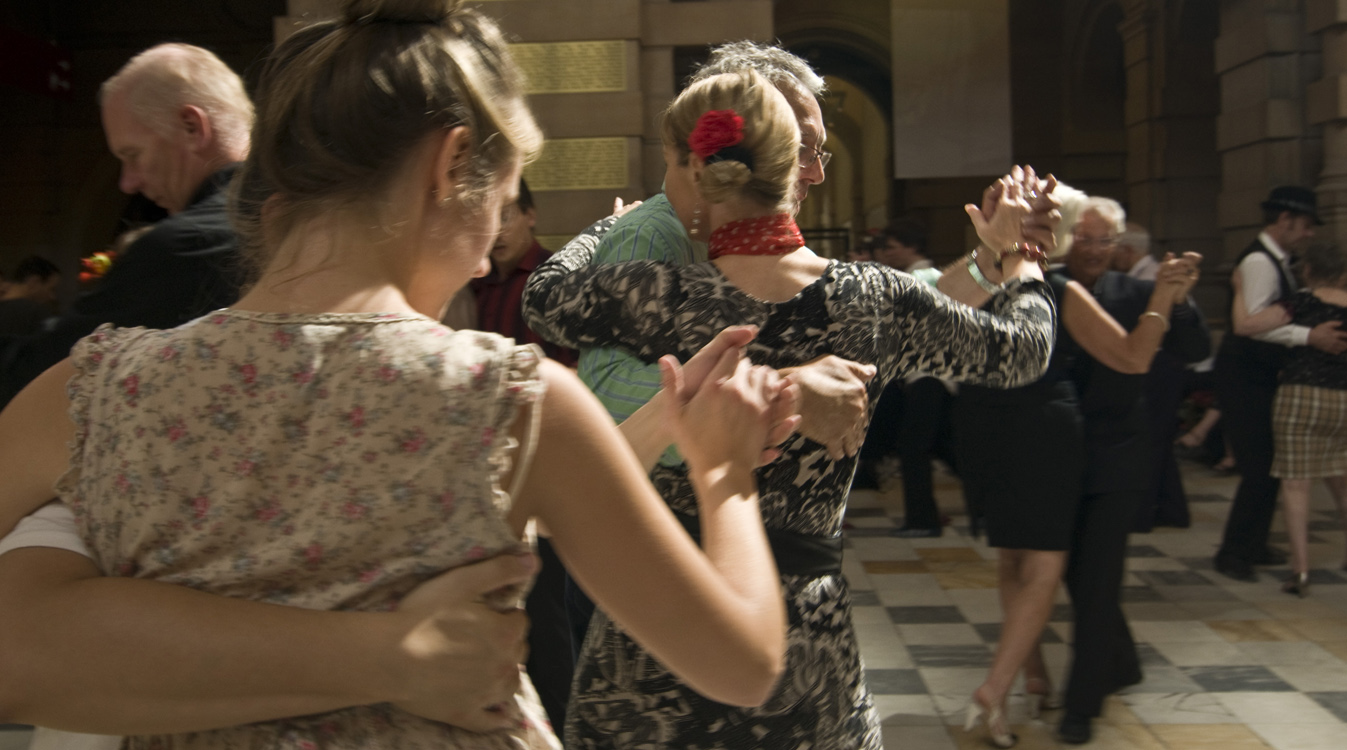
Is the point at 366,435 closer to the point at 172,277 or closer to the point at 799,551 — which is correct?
the point at 799,551

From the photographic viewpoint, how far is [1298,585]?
568 cm

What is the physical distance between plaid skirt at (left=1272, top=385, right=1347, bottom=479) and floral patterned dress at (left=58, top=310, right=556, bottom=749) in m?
5.70

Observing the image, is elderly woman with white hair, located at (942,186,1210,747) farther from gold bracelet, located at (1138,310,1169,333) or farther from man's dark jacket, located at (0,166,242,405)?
man's dark jacket, located at (0,166,242,405)

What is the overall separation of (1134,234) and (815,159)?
16.3 ft

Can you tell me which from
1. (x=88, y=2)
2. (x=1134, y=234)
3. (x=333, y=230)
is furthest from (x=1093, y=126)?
(x=333, y=230)

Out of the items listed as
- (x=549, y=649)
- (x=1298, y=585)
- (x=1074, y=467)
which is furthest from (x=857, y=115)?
(x=549, y=649)

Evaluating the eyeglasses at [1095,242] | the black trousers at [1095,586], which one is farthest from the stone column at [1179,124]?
the black trousers at [1095,586]

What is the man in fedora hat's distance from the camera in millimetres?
5930

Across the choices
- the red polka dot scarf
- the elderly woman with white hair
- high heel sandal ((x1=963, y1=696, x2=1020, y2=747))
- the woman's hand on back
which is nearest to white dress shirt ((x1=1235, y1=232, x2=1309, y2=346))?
the elderly woman with white hair

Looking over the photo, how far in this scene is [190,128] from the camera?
221 centimetres

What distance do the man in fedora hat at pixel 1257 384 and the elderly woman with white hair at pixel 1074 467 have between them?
237 cm

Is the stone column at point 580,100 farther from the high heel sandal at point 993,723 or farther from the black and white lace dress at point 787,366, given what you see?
the black and white lace dress at point 787,366

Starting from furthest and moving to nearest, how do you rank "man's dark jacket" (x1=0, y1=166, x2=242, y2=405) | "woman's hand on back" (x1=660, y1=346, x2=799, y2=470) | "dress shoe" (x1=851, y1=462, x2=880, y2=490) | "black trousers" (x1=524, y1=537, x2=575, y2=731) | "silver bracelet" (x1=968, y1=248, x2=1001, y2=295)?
"dress shoe" (x1=851, y1=462, x2=880, y2=490), "black trousers" (x1=524, y1=537, x2=575, y2=731), "silver bracelet" (x1=968, y1=248, x2=1001, y2=295), "man's dark jacket" (x1=0, y1=166, x2=242, y2=405), "woman's hand on back" (x1=660, y1=346, x2=799, y2=470)

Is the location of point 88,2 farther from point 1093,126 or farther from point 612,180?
point 1093,126
